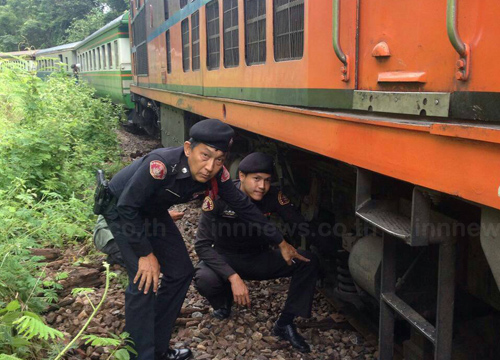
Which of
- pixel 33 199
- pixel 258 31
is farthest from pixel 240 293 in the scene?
pixel 33 199

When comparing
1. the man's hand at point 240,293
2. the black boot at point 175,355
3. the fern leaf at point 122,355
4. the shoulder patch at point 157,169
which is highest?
the shoulder patch at point 157,169

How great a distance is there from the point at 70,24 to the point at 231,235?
48.4 m

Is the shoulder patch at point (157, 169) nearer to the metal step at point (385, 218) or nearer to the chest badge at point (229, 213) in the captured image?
the chest badge at point (229, 213)

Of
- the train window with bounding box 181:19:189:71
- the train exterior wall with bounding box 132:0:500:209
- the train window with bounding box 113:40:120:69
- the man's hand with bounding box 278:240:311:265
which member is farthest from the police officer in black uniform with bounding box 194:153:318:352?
the train window with bounding box 113:40:120:69

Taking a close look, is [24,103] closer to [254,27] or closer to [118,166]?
[118,166]

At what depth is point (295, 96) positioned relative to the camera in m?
3.12

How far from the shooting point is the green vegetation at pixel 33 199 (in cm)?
309

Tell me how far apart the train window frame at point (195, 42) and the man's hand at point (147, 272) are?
3.45 m

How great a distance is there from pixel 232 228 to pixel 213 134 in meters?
1.08

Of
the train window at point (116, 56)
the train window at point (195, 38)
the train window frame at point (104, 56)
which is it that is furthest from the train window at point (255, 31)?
the train window frame at point (104, 56)

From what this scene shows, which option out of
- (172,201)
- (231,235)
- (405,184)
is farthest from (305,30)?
(231,235)

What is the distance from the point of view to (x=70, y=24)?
47312 millimetres

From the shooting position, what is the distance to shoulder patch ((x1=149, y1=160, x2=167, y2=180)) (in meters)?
2.84

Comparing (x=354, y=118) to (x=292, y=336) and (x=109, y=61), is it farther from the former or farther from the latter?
(x=109, y=61)
